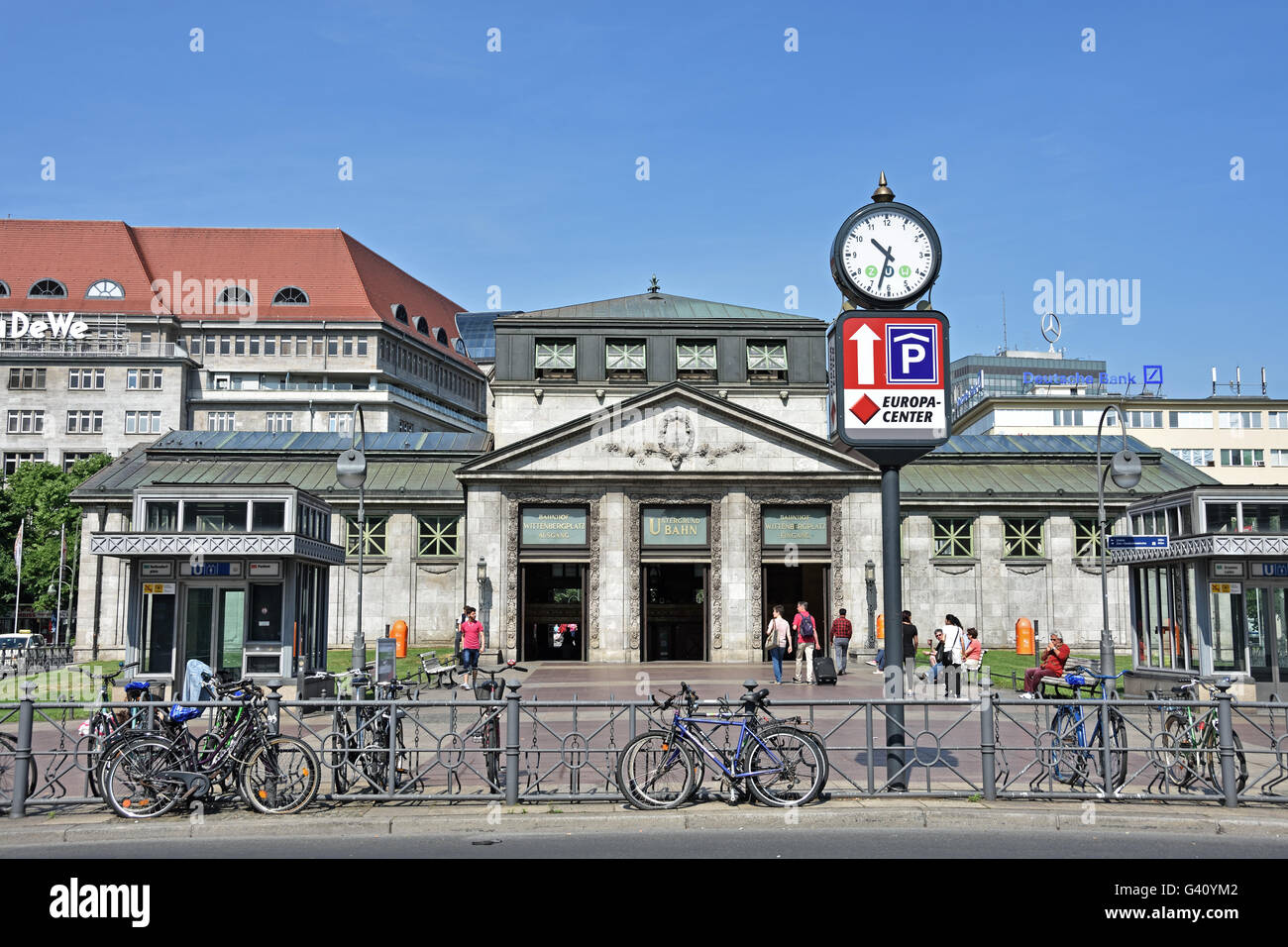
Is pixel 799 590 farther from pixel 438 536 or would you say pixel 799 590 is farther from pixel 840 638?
pixel 438 536

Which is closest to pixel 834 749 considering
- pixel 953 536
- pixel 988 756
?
pixel 988 756

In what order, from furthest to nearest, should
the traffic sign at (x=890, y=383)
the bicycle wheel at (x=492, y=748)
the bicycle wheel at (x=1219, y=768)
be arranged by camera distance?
1. the traffic sign at (x=890, y=383)
2. the bicycle wheel at (x=492, y=748)
3. the bicycle wheel at (x=1219, y=768)

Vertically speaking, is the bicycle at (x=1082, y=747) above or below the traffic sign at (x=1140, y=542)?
below

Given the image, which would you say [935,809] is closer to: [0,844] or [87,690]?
[0,844]

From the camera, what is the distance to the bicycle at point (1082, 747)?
13.2m

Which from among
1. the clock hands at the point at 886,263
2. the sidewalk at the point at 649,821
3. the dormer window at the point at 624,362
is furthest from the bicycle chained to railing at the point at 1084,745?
the dormer window at the point at 624,362

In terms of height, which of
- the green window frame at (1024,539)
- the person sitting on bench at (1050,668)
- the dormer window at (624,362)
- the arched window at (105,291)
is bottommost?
the person sitting on bench at (1050,668)

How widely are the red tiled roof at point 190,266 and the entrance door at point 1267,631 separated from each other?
285 feet

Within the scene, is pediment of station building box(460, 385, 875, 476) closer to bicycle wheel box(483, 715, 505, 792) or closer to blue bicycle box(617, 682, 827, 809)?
bicycle wheel box(483, 715, 505, 792)

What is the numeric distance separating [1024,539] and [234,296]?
258ft

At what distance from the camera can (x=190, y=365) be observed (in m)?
94.5

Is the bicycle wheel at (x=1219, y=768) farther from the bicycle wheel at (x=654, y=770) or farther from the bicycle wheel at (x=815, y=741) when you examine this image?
the bicycle wheel at (x=654, y=770)

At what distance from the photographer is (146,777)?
12.6m

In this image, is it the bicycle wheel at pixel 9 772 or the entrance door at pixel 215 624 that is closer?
the bicycle wheel at pixel 9 772
